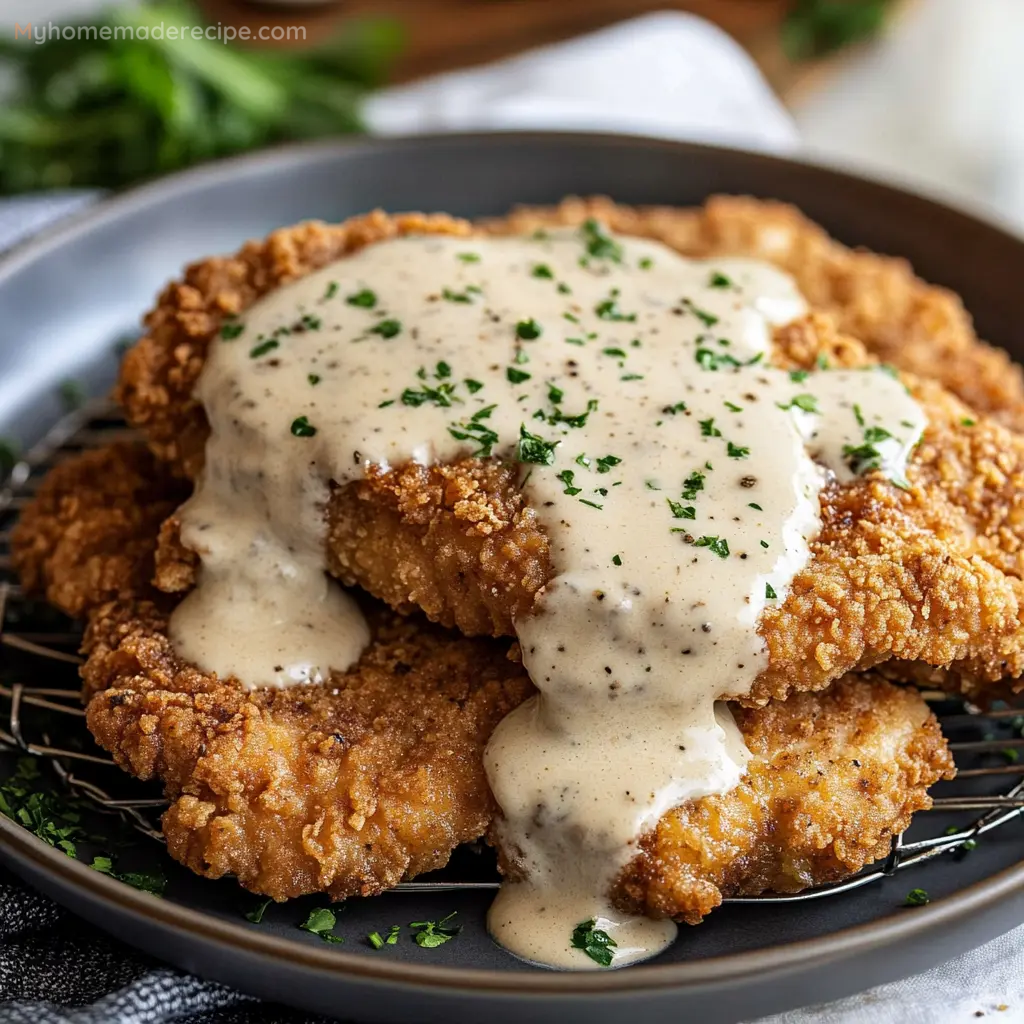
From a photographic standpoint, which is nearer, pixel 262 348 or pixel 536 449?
pixel 536 449

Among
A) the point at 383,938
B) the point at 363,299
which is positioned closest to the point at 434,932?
the point at 383,938

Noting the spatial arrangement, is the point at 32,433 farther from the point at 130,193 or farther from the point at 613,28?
the point at 613,28

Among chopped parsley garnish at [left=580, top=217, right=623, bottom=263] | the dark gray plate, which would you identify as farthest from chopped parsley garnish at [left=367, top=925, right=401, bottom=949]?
chopped parsley garnish at [left=580, top=217, right=623, bottom=263]

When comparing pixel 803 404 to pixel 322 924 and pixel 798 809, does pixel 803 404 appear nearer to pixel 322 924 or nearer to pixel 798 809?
pixel 798 809

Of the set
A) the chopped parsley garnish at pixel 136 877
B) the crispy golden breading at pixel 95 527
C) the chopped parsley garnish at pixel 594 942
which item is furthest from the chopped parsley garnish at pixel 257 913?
the crispy golden breading at pixel 95 527

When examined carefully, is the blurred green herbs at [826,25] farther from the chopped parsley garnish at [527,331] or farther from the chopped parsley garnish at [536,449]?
the chopped parsley garnish at [536,449]

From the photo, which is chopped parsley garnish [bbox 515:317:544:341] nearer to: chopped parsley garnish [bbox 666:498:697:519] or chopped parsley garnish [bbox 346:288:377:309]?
chopped parsley garnish [bbox 346:288:377:309]
